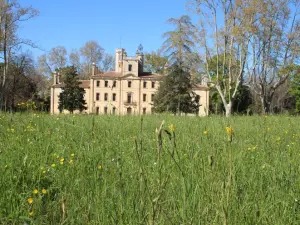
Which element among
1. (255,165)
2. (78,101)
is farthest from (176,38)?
(255,165)

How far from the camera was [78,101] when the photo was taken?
176 feet

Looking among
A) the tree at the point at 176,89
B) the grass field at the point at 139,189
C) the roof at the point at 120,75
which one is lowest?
the grass field at the point at 139,189

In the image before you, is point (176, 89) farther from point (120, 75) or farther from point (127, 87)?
point (120, 75)

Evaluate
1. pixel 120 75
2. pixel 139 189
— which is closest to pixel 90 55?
pixel 120 75

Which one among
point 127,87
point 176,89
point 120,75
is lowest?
point 176,89

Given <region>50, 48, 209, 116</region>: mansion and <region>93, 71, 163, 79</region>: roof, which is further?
<region>50, 48, 209, 116</region>: mansion

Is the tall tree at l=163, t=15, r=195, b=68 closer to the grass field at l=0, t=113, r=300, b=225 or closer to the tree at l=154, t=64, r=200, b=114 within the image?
the tree at l=154, t=64, r=200, b=114

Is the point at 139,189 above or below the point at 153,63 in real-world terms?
below

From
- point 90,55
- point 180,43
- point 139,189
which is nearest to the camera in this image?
point 139,189

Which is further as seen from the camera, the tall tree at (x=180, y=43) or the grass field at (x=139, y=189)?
the tall tree at (x=180, y=43)

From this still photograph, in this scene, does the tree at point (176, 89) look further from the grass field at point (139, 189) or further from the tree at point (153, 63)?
the grass field at point (139, 189)

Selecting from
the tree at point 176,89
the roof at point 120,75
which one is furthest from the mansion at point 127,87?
the tree at point 176,89

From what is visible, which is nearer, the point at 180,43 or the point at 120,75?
the point at 180,43

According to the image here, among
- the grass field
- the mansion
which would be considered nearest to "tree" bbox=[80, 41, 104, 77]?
the mansion
